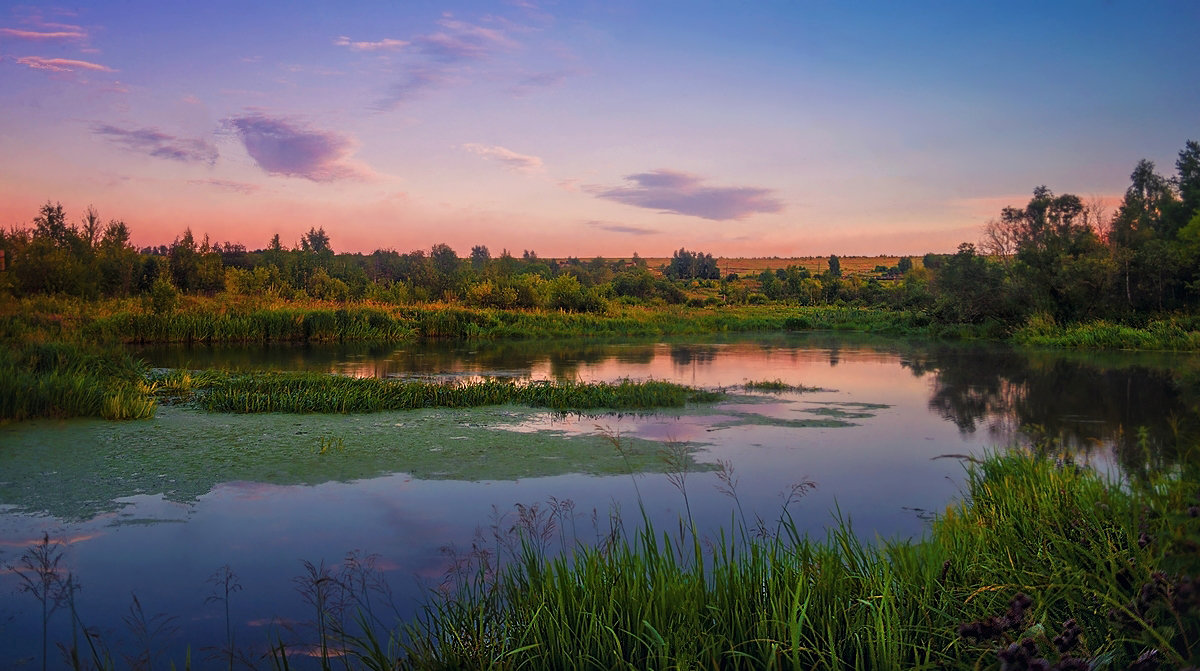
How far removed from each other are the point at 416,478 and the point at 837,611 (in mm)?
4926

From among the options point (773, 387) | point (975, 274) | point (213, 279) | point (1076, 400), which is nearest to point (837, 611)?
point (773, 387)

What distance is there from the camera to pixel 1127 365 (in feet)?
63.7

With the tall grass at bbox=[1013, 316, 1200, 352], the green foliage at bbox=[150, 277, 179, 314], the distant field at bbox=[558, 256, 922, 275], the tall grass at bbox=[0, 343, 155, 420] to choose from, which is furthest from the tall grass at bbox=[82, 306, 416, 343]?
the distant field at bbox=[558, 256, 922, 275]

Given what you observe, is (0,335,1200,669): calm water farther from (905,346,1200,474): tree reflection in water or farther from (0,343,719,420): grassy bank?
(0,343,719,420): grassy bank

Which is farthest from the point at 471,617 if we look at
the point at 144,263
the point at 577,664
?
the point at 144,263

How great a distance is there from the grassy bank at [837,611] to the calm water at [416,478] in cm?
105

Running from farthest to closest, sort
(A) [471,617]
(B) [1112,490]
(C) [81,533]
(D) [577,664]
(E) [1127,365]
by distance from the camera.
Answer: (E) [1127,365]
(C) [81,533]
(B) [1112,490]
(A) [471,617]
(D) [577,664]

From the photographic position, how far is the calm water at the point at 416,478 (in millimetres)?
4758

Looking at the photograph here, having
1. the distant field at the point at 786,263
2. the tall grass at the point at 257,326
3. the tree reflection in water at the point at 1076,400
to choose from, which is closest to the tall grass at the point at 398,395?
the tree reflection in water at the point at 1076,400

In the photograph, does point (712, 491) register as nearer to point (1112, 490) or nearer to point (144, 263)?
point (1112, 490)

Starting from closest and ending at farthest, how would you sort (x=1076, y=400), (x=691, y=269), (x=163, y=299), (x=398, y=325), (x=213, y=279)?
(x=1076, y=400) → (x=163, y=299) → (x=398, y=325) → (x=213, y=279) → (x=691, y=269)

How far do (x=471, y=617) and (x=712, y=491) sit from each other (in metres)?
3.93

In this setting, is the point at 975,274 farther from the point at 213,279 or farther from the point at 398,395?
the point at 213,279

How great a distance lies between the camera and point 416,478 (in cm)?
738
